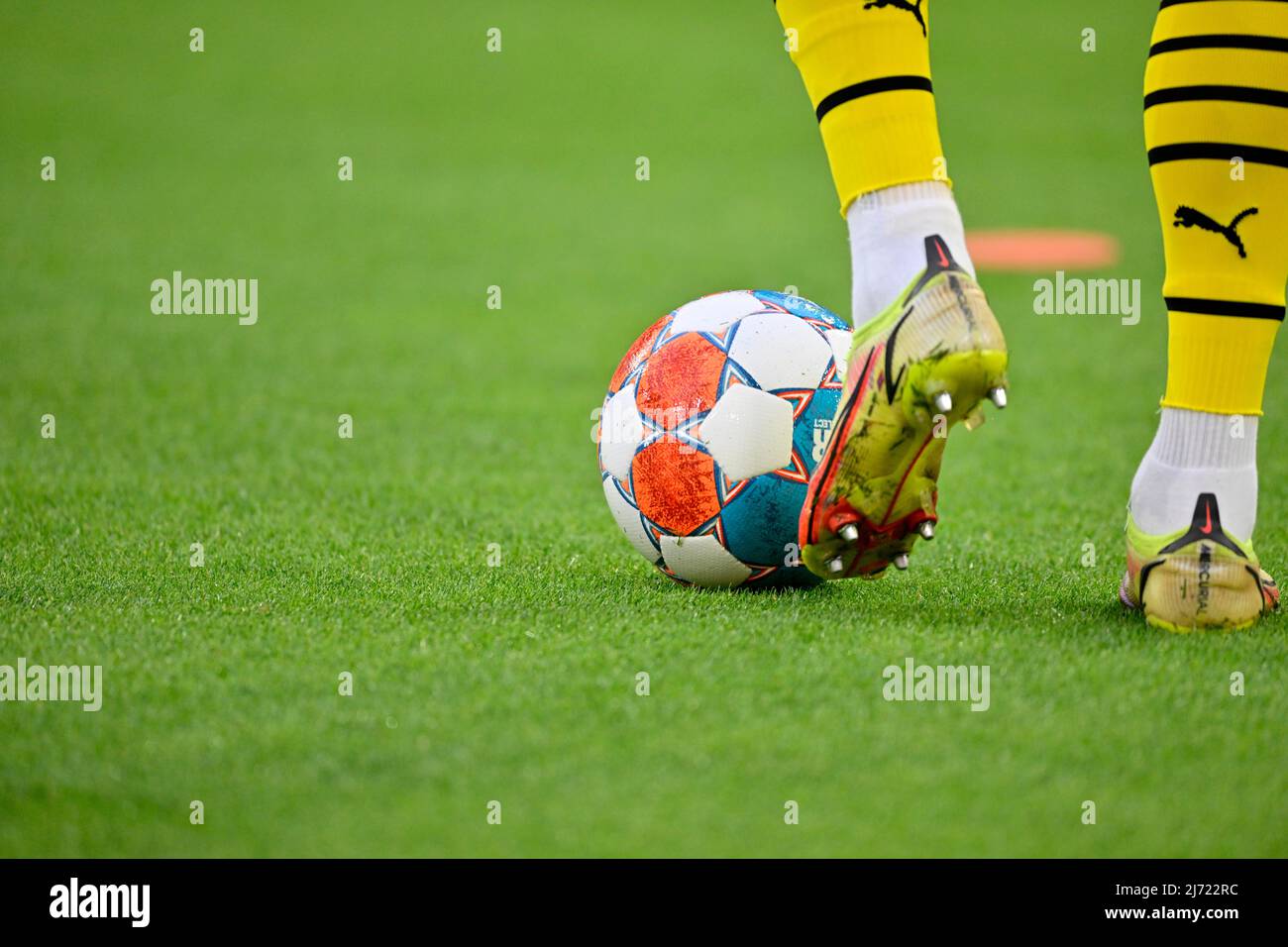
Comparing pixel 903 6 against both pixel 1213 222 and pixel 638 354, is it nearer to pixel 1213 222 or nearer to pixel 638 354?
pixel 1213 222

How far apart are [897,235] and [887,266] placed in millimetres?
67

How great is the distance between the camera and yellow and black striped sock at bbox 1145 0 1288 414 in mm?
2951

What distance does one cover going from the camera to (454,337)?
8.20 meters

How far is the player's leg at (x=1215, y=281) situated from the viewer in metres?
2.96

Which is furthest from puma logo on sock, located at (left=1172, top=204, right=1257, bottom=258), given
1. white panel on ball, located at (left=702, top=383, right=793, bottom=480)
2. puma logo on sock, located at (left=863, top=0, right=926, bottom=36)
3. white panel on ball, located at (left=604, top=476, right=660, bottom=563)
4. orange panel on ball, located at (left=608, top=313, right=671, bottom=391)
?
white panel on ball, located at (left=604, top=476, right=660, bottom=563)

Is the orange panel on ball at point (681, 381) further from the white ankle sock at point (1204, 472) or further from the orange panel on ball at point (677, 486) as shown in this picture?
the white ankle sock at point (1204, 472)

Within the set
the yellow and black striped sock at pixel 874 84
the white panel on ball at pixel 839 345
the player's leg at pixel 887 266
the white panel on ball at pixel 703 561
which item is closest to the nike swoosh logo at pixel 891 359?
the player's leg at pixel 887 266

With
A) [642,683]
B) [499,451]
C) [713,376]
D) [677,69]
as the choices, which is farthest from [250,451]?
[677,69]

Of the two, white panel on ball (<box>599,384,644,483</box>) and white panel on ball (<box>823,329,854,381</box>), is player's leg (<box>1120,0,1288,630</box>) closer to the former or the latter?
white panel on ball (<box>823,329,854,381</box>)

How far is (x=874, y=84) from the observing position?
287cm

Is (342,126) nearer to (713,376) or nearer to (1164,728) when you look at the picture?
(713,376)

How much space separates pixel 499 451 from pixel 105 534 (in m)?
1.85

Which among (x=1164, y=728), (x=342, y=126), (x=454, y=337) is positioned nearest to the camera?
(x=1164, y=728)

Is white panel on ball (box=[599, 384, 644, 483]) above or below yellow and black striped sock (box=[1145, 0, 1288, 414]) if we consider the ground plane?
below
